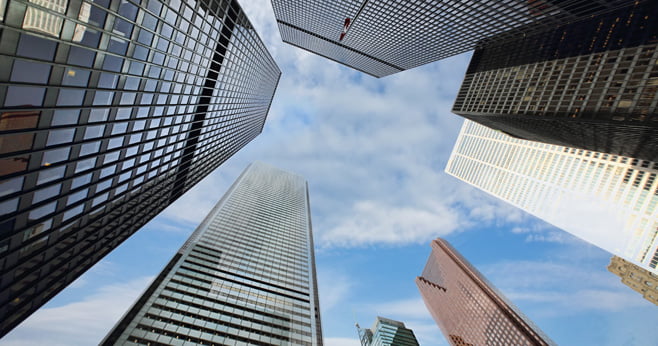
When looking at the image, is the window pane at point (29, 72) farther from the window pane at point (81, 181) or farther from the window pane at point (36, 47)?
the window pane at point (81, 181)

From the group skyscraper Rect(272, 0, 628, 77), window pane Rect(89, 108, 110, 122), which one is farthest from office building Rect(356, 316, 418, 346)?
window pane Rect(89, 108, 110, 122)

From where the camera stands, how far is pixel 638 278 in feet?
375

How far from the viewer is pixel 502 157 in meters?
182

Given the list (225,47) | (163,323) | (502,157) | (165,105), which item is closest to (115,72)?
(165,105)

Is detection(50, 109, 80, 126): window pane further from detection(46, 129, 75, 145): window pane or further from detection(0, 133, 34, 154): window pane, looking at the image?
detection(0, 133, 34, 154): window pane

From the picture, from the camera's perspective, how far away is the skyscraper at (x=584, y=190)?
110 metres

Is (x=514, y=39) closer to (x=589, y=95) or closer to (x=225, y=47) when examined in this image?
(x=589, y=95)

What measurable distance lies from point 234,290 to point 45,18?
209ft

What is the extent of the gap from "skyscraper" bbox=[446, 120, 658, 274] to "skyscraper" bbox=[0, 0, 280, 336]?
145 m

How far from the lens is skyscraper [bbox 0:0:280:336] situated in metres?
17.1

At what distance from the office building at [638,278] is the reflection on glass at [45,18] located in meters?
161

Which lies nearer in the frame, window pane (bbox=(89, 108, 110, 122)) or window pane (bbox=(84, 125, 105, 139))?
window pane (bbox=(89, 108, 110, 122))

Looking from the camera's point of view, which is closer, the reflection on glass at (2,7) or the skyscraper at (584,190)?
the reflection on glass at (2,7)

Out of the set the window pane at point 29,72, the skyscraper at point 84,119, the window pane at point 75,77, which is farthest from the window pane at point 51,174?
the window pane at point 29,72
